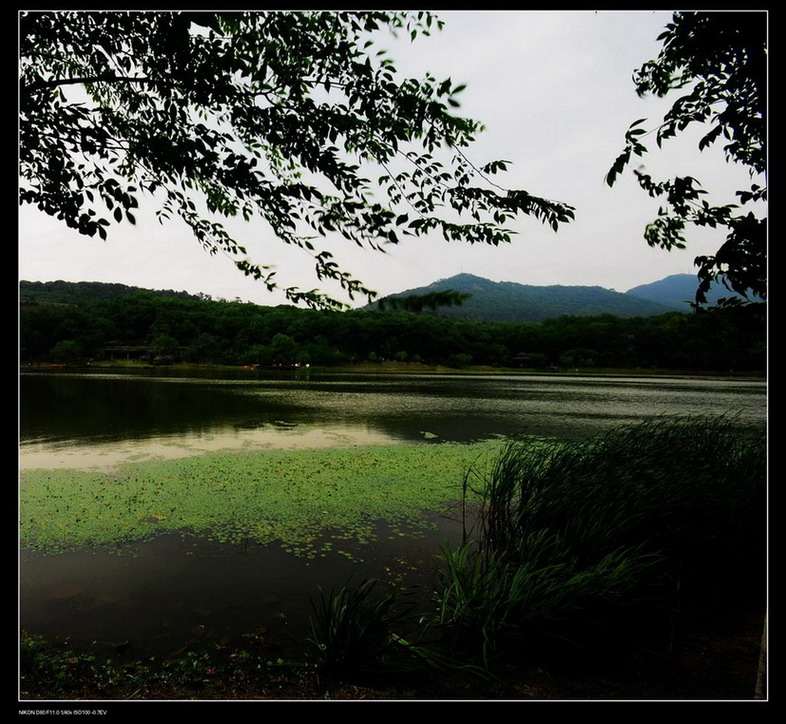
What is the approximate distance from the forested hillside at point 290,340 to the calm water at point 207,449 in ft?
103

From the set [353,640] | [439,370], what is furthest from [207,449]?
[439,370]

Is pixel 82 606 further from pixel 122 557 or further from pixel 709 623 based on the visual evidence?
pixel 709 623

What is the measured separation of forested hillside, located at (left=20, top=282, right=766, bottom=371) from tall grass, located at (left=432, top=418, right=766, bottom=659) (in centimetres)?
4679

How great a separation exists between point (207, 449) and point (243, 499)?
4473 mm

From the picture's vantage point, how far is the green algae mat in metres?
5.65

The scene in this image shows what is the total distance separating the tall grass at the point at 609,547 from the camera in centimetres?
330

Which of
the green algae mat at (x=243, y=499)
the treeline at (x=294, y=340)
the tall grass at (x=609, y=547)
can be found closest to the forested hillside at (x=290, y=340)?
the treeline at (x=294, y=340)

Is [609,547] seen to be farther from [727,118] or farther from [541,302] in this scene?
[541,302]

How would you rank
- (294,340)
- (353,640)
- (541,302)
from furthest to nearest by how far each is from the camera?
(541,302)
(294,340)
(353,640)

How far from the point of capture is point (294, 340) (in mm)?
67125

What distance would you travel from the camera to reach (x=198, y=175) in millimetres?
3078

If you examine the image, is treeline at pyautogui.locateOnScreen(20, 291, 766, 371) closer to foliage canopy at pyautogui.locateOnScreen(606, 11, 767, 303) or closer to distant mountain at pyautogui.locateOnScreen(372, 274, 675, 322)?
distant mountain at pyautogui.locateOnScreen(372, 274, 675, 322)

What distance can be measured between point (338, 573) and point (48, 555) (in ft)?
10.0

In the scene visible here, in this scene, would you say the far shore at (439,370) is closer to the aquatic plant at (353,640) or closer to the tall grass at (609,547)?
the tall grass at (609,547)
